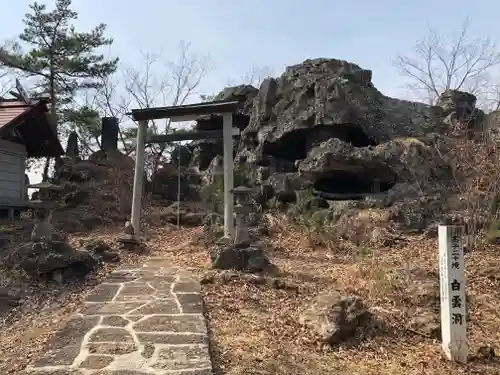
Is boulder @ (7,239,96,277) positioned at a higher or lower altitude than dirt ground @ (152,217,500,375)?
higher

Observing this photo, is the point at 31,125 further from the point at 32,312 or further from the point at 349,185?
Answer: the point at 349,185

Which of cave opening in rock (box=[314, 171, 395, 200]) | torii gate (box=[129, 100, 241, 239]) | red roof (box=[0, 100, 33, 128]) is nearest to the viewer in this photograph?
torii gate (box=[129, 100, 241, 239])

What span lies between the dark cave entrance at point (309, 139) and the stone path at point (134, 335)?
8.74 meters

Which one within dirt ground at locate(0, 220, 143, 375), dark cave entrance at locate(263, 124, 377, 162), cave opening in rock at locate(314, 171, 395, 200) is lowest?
dirt ground at locate(0, 220, 143, 375)

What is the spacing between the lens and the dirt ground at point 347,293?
14.5ft

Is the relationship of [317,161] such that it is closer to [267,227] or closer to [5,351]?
[267,227]

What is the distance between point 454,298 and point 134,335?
3390 mm

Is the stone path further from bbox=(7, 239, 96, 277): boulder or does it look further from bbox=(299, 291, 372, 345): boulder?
bbox=(299, 291, 372, 345): boulder

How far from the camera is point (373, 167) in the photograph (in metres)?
12.2

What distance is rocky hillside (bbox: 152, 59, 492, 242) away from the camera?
10.9m

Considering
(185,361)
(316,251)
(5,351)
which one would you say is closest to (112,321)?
(5,351)

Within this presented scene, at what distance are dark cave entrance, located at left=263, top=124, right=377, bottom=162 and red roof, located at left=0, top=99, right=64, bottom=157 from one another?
7148 millimetres

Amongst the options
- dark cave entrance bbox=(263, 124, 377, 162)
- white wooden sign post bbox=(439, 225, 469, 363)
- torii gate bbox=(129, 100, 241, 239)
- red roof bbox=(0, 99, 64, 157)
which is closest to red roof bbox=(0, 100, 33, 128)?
red roof bbox=(0, 99, 64, 157)

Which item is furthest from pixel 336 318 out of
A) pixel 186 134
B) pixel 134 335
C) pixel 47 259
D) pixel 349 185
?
pixel 349 185
